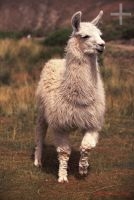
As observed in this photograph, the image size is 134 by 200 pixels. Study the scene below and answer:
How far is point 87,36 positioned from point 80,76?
1.66 feet

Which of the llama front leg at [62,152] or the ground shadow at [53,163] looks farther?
the ground shadow at [53,163]

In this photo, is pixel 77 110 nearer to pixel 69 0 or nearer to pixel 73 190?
pixel 73 190

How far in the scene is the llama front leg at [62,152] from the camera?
9.07 meters

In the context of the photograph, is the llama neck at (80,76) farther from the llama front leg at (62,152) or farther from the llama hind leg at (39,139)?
the llama hind leg at (39,139)

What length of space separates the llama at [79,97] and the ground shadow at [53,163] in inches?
18.8

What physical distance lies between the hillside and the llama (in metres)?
30.9

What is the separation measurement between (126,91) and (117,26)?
1397cm

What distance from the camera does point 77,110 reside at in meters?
8.95

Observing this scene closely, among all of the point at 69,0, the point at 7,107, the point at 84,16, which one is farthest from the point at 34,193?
the point at 69,0

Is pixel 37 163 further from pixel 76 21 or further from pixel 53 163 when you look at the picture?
pixel 76 21

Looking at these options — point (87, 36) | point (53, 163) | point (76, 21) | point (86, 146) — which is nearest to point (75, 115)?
point (86, 146)

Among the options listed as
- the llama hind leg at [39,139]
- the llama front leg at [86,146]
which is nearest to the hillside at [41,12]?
the llama hind leg at [39,139]

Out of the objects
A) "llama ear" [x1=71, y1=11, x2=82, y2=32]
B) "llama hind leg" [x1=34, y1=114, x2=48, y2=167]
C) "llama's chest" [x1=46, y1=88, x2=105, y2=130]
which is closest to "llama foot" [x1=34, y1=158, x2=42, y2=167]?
"llama hind leg" [x1=34, y1=114, x2=48, y2=167]

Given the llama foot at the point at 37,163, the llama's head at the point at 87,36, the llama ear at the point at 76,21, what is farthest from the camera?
the llama foot at the point at 37,163
